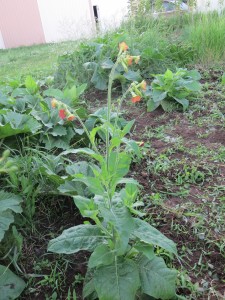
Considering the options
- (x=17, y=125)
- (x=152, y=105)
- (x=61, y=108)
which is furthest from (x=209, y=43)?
(x=61, y=108)

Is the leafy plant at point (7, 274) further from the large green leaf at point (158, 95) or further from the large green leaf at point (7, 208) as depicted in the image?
the large green leaf at point (158, 95)

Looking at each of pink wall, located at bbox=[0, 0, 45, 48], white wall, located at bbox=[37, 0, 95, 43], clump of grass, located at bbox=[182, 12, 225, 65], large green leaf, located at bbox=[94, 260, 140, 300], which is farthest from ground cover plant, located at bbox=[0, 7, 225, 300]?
pink wall, located at bbox=[0, 0, 45, 48]

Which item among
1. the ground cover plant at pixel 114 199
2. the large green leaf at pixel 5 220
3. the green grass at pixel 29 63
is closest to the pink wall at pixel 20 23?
the green grass at pixel 29 63

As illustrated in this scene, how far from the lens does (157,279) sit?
1291 millimetres

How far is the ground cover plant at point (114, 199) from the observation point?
4.17 ft

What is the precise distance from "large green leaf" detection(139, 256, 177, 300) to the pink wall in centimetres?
1217

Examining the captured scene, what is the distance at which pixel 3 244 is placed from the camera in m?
1.56

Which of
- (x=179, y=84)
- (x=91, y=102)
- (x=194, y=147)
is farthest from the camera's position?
(x=91, y=102)

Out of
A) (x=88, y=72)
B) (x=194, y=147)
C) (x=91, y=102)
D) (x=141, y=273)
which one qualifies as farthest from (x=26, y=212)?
(x=88, y=72)

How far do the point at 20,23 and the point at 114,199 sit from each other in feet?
41.5

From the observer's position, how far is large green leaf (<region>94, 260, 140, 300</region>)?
121 cm

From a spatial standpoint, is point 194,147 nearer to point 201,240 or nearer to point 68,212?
point 201,240

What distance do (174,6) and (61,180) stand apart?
5.07 m

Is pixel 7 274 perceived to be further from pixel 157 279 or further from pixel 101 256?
pixel 157 279
